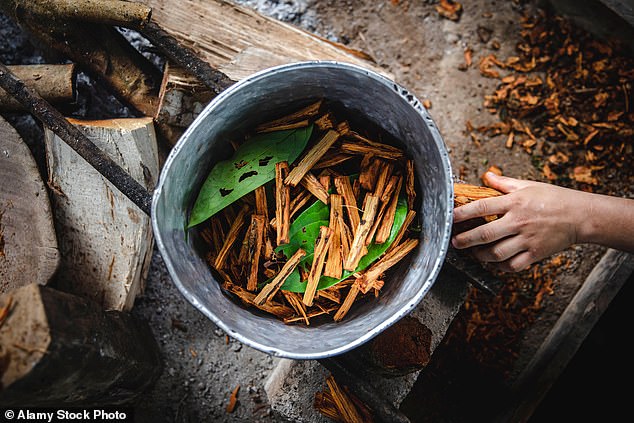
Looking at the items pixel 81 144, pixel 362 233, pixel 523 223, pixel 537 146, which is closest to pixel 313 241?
pixel 362 233

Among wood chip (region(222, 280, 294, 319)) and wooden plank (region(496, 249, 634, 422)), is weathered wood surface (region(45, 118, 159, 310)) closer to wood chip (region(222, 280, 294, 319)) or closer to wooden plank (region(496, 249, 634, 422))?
wood chip (region(222, 280, 294, 319))

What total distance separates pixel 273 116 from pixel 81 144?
54cm

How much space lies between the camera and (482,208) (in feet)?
4.48

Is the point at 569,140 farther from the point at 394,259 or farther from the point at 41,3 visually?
the point at 41,3

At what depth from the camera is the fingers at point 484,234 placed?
138 cm

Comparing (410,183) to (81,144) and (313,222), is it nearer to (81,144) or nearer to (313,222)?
(313,222)

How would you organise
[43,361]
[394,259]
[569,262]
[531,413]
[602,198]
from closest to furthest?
[43,361], [394,259], [602,198], [531,413], [569,262]

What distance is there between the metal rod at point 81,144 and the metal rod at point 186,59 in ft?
1.15

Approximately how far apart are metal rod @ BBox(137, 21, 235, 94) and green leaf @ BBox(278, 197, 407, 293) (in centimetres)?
46

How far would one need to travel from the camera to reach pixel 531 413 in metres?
1.85

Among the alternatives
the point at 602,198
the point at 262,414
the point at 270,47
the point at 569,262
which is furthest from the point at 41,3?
the point at 569,262

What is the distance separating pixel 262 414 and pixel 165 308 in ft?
1.79

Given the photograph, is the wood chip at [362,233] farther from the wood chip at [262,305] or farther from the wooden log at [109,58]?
the wooden log at [109,58]

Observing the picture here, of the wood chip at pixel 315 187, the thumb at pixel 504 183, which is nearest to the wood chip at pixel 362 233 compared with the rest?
the wood chip at pixel 315 187
